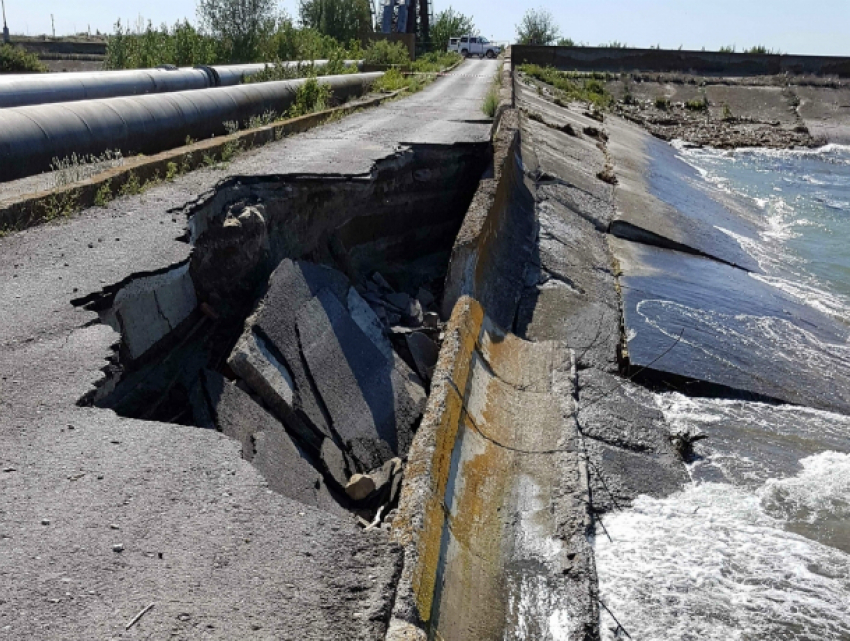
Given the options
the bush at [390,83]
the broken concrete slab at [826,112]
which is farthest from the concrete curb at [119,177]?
the broken concrete slab at [826,112]

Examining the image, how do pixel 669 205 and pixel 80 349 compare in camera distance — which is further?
pixel 669 205

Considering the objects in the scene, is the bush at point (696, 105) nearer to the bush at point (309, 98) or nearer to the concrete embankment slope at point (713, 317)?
the concrete embankment slope at point (713, 317)

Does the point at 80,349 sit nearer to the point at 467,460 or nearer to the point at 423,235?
the point at 467,460

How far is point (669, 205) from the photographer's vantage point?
1395 cm

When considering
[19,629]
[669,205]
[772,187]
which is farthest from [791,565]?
[772,187]

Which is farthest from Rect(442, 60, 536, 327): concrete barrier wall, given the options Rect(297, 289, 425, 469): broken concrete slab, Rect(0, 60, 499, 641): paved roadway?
Rect(0, 60, 499, 641): paved roadway

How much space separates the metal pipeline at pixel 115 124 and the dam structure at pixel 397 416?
0.31 m

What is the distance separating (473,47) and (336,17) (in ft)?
41.2

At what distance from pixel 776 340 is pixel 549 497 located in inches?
168

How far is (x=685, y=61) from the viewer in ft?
112

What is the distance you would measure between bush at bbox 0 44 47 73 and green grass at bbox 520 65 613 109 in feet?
54.6

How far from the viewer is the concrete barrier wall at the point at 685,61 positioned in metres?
33.2

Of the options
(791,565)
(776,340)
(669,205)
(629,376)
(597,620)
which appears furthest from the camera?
(669,205)

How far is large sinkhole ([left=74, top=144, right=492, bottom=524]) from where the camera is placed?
448 centimetres
